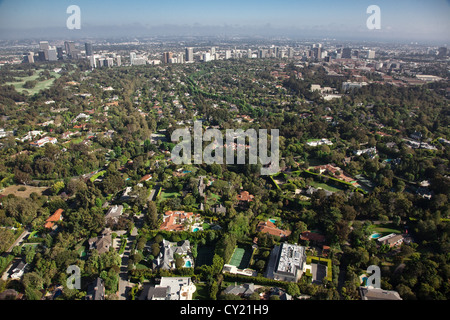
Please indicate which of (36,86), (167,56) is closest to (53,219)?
(36,86)

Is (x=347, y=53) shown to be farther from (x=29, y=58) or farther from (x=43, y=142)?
(x=29, y=58)

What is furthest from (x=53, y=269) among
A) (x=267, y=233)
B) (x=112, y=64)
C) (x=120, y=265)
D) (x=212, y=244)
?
(x=112, y=64)

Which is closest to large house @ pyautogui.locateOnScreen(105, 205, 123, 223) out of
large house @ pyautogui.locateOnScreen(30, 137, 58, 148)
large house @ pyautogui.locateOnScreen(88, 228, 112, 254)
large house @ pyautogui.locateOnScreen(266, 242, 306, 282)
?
large house @ pyautogui.locateOnScreen(88, 228, 112, 254)

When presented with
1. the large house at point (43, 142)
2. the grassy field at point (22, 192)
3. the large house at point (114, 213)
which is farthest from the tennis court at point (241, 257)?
the large house at point (43, 142)

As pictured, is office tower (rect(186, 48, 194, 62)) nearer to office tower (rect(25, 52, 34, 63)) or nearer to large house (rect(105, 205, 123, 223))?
office tower (rect(25, 52, 34, 63))
